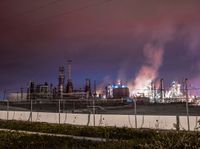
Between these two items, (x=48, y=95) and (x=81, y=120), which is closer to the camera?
(x=81, y=120)

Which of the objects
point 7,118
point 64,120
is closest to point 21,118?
point 7,118

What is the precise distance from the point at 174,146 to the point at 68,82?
79.5 metres

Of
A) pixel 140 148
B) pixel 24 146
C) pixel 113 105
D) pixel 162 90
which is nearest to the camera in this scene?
pixel 140 148

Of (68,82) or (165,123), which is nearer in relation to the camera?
(165,123)

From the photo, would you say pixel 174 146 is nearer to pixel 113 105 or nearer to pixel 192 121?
pixel 192 121

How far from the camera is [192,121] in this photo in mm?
17188

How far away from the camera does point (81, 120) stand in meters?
22.4

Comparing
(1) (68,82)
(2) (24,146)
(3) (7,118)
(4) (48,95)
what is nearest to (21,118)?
(3) (7,118)

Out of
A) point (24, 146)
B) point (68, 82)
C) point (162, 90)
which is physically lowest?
point (24, 146)

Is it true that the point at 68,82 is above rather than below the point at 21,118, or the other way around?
above

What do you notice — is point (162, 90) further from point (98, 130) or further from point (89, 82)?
point (89, 82)

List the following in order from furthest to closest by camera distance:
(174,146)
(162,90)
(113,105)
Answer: (113,105)
(162,90)
(174,146)

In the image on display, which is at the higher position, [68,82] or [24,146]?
[68,82]

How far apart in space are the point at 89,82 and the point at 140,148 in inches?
3198
